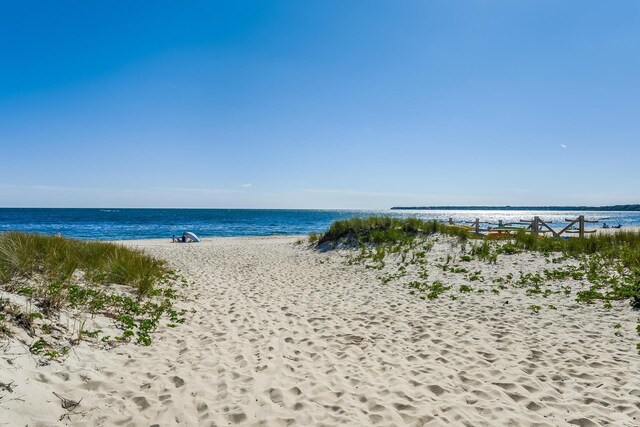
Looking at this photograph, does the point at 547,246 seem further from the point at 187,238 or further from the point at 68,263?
the point at 187,238

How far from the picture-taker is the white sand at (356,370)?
12.6 ft

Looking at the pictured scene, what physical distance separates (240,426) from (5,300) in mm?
4036

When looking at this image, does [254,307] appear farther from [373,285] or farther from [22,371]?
[22,371]

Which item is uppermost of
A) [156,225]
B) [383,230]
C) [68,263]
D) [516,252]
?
[383,230]

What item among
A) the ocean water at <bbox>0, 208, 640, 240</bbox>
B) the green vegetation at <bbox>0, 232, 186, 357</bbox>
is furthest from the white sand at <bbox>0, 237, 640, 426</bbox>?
the ocean water at <bbox>0, 208, 640, 240</bbox>

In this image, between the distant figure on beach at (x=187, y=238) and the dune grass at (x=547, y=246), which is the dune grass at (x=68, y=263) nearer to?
the dune grass at (x=547, y=246)

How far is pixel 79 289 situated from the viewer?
7090mm

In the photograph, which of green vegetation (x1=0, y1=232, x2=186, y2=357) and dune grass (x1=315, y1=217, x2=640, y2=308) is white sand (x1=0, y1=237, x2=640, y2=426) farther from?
dune grass (x1=315, y1=217, x2=640, y2=308)

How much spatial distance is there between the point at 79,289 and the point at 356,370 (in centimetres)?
575

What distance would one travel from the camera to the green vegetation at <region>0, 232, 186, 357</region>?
516cm

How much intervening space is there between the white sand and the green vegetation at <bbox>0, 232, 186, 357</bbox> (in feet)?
1.68

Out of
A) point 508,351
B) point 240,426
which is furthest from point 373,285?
point 240,426

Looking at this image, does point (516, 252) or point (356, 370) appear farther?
point (516, 252)

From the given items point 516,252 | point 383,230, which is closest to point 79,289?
point 516,252
